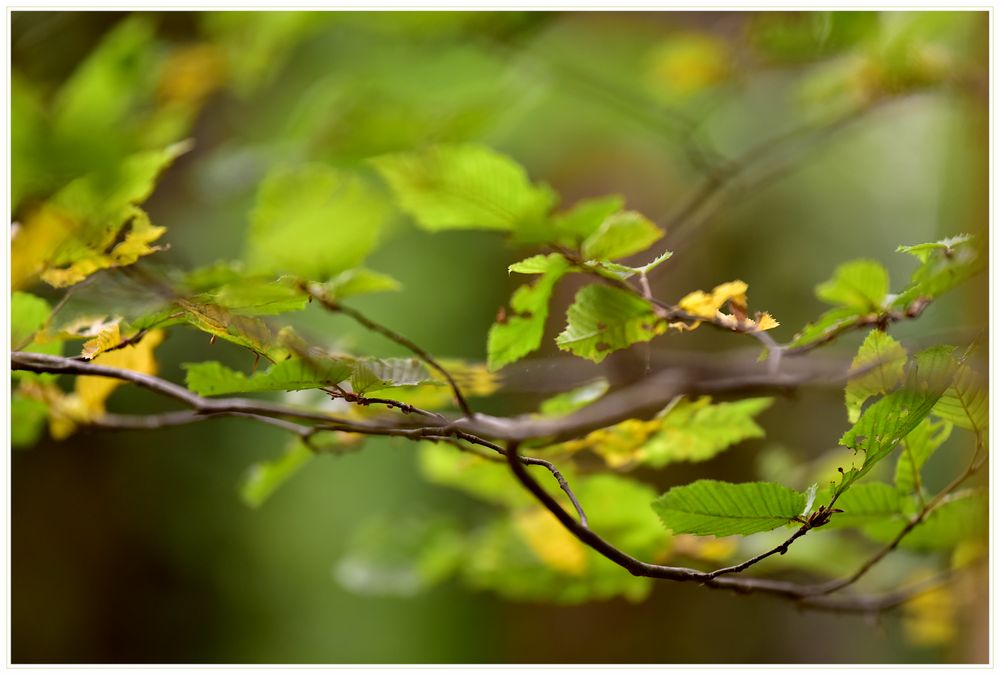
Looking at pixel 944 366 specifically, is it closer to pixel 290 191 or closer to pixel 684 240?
pixel 290 191

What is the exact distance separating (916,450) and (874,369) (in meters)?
0.10

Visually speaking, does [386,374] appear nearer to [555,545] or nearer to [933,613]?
[555,545]

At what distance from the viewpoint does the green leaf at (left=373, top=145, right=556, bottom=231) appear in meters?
0.38

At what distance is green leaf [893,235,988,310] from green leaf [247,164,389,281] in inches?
10.7

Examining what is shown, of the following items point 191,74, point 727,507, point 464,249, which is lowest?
point 727,507

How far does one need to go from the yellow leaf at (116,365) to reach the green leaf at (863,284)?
1.22ft

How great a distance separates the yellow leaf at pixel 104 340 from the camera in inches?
14.6

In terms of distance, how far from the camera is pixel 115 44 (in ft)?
2.06

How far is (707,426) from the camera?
0.46 metres

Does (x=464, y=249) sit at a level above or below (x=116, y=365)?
above

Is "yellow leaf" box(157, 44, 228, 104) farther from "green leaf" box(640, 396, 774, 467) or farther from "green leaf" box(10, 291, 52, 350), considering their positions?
"green leaf" box(640, 396, 774, 467)

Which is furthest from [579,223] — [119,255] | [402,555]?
[402,555]

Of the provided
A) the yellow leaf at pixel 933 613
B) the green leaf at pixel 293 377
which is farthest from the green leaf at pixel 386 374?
the yellow leaf at pixel 933 613

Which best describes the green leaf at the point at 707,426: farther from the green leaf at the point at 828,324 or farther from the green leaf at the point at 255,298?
the green leaf at the point at 255,298
